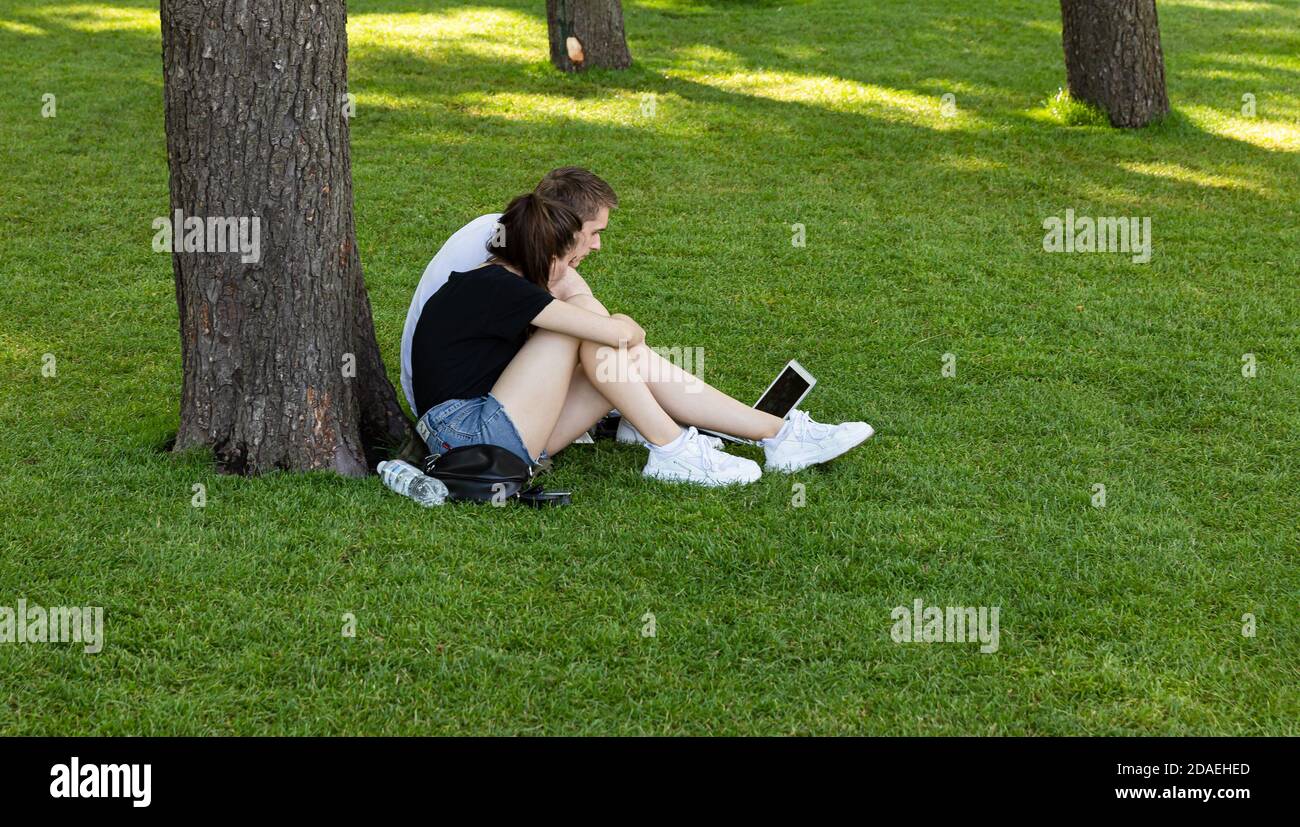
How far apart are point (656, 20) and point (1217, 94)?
5.93 metres

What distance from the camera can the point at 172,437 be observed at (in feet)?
17.5

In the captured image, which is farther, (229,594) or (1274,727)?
(229,594)

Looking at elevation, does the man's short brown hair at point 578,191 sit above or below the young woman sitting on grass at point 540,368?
above

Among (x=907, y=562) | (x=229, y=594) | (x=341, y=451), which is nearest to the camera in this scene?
(x=229, y=594)

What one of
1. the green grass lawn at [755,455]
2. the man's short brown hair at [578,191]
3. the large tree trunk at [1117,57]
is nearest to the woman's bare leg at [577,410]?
the green grass lawn at [755,455]

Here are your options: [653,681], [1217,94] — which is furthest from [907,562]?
[1217,94]

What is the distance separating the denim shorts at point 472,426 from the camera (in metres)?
4.85

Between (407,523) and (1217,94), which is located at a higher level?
(1217,94)

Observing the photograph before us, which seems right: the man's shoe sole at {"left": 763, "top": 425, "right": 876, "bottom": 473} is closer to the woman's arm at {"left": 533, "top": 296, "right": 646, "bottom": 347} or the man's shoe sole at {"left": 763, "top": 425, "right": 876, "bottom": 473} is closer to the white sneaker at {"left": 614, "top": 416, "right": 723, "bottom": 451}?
the white sneaker at {"left": 614, "top": 416, "right": 723, "bottom": 451}

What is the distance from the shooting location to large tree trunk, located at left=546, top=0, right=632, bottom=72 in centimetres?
1159

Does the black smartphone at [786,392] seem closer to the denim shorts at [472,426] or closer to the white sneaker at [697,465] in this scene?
the white sneaker at [697,465]

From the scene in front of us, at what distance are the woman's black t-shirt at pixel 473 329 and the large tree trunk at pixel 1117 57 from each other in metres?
7.00
